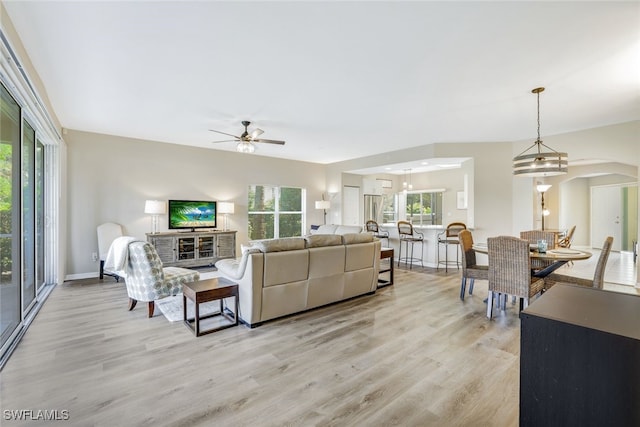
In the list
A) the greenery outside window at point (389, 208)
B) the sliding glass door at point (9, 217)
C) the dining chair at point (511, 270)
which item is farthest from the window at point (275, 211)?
the dining chair at point (511, 270)

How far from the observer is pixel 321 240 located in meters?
3.64

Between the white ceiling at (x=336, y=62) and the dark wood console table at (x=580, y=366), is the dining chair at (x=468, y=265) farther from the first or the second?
the dark wood console table at (x=580, y=366)

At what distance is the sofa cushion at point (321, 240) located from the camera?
356 centimetres

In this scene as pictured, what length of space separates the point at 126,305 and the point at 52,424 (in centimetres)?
230

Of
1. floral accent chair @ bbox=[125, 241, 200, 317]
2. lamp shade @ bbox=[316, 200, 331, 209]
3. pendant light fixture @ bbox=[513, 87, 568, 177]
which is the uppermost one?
pendant light fixture @ bbox=[513, 87, 568, 177]

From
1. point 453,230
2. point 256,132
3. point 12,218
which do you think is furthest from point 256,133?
point 453,230

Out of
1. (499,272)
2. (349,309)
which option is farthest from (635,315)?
(349,309)

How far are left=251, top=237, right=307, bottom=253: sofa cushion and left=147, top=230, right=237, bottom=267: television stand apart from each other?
10.7 ft

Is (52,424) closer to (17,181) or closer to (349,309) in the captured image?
(17,181)

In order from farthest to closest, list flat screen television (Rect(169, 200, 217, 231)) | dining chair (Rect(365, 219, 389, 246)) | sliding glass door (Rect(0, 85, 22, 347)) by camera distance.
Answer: dining chair (Rect(365, 219, 389, 246))
flat screen television (Rect(169, 200, 217, 231))
sliding glass door (Rect(0, 85, 22, 347))

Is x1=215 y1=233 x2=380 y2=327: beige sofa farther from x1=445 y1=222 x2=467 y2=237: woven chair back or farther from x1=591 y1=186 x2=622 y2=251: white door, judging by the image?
x1=591 y1=186 x2=622 y2=251: white door

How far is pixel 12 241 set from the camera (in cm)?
275

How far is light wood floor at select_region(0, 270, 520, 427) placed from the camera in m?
1.85

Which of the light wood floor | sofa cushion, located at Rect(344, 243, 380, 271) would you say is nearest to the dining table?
the light wood floor
